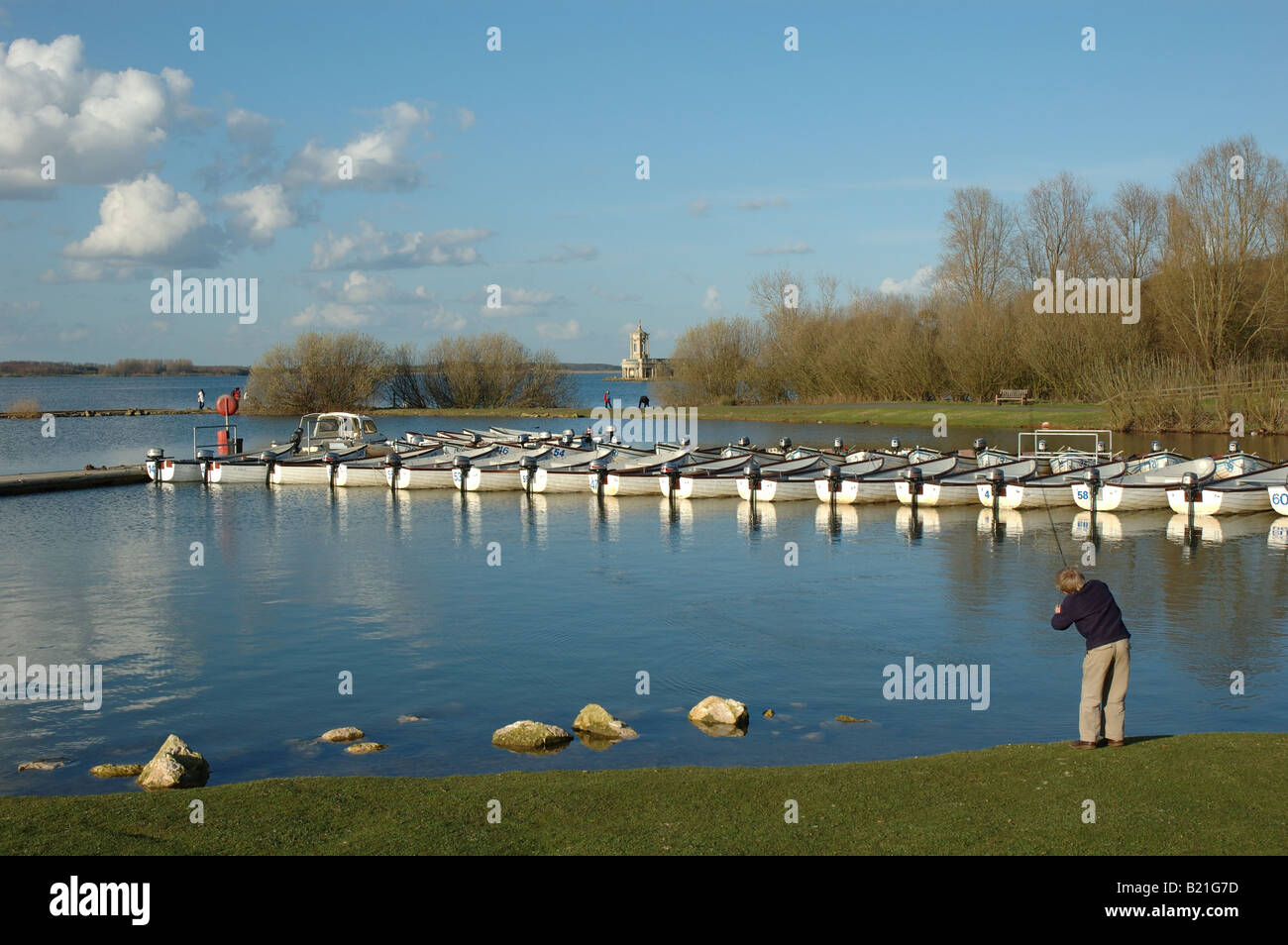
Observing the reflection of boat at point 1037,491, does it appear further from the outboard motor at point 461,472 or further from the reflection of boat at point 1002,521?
the outboard motor at point 461,472

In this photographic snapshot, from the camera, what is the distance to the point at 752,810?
381 inches

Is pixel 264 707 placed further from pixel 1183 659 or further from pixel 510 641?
pixel 1183 659

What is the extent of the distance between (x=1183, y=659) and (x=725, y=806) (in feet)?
34.9

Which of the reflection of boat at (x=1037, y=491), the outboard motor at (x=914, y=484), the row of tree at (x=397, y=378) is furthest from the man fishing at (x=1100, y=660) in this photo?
the row of tree at (x=397, y=378)

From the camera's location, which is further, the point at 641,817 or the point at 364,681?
the point at 364,681

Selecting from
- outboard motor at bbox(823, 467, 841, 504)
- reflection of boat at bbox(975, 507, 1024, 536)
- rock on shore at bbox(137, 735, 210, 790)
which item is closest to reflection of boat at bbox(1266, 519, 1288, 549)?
reflection of boat at bbox(975, 507, 1024, 536)

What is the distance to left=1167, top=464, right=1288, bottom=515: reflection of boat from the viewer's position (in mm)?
33750

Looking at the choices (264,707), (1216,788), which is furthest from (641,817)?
(264,707)

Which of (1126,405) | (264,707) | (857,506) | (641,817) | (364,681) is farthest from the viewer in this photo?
(1126,405)

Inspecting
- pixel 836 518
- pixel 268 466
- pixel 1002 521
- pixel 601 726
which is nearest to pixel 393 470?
pixel 268 466

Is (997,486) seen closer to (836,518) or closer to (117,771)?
(836,518)

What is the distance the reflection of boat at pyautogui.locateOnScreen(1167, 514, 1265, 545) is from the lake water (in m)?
0.19

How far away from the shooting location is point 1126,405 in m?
60.8

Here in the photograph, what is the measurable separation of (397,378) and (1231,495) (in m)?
81.9
